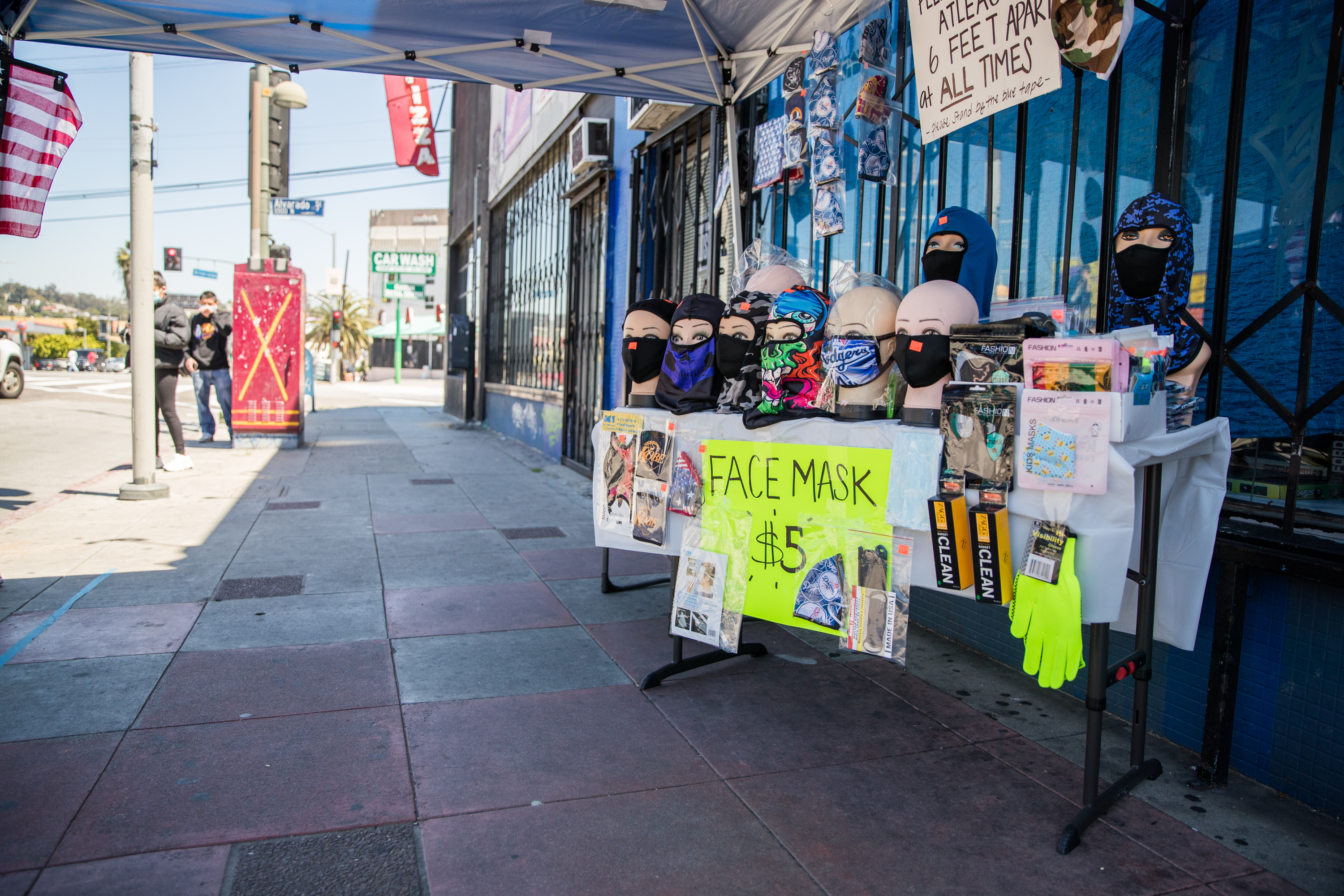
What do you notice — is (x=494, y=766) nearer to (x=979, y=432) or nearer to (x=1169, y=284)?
(x=979, y=432)

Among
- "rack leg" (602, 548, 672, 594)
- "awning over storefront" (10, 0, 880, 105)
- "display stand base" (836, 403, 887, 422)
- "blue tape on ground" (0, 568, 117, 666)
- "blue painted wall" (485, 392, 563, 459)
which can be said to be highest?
"awning over storefront" (10, 0, 880, 105)

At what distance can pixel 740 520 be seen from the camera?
3.17m

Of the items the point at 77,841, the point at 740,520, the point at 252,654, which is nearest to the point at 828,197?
the point at 740,520

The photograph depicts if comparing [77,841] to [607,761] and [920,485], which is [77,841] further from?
[920,485]

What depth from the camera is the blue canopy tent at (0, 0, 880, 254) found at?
417 centimetres

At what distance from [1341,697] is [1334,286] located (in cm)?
135

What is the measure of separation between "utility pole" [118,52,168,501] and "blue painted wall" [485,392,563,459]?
450 cm

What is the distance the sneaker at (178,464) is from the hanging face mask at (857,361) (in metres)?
8.31

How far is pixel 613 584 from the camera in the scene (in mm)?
5184

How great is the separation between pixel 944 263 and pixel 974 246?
0.13 m

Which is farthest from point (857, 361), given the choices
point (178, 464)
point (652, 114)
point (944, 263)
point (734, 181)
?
point (178, 464)

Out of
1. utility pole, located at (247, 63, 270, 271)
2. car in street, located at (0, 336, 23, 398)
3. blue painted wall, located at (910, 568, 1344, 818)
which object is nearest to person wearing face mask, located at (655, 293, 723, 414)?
blue painted wall, located at (910, 568, 1344, 818)

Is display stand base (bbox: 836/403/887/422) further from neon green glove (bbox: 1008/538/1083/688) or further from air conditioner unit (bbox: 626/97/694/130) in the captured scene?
air conditioner unit (bbox: 626/97/694/130)

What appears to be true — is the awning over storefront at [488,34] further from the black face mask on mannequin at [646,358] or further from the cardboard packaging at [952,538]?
the cardboard packaging at [952,538]
